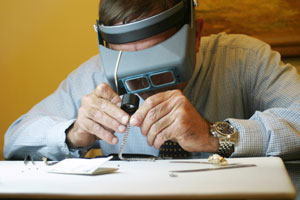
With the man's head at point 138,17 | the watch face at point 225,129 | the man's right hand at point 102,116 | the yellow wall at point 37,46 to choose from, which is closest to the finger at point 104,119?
the man's right hand at point 102,116

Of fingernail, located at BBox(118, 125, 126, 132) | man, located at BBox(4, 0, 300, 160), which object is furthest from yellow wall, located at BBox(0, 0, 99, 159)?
fingernail, located at BBox(118, 125, 126, 132)

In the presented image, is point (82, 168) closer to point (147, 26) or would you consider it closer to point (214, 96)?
point (147, 26)

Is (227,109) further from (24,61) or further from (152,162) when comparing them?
(24,61)

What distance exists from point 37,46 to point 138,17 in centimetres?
95

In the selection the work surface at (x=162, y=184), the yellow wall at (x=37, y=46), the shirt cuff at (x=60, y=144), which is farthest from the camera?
the yellow wall at (x=37, y=46)

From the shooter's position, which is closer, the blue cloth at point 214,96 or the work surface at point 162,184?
the work surface at point 162,184

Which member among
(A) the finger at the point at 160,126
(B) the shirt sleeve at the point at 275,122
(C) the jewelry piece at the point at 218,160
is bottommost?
(B) the shirt sleeve at the point at 275,122

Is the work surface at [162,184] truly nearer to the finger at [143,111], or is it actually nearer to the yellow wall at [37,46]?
the finger at [143,111]

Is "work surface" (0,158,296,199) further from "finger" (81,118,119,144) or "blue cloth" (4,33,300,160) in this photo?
"blue cloth" (4,33,300,160)

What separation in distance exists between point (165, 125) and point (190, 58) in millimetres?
171

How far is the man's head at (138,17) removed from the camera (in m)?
0.87

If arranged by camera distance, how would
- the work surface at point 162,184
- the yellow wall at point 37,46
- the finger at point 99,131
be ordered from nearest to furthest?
the work surface at point 162,184, the finger at point 99,131, the yellow wall at point 37,46

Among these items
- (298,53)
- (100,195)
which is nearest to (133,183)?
(100,195)

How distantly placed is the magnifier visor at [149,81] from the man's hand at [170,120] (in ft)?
0.09
